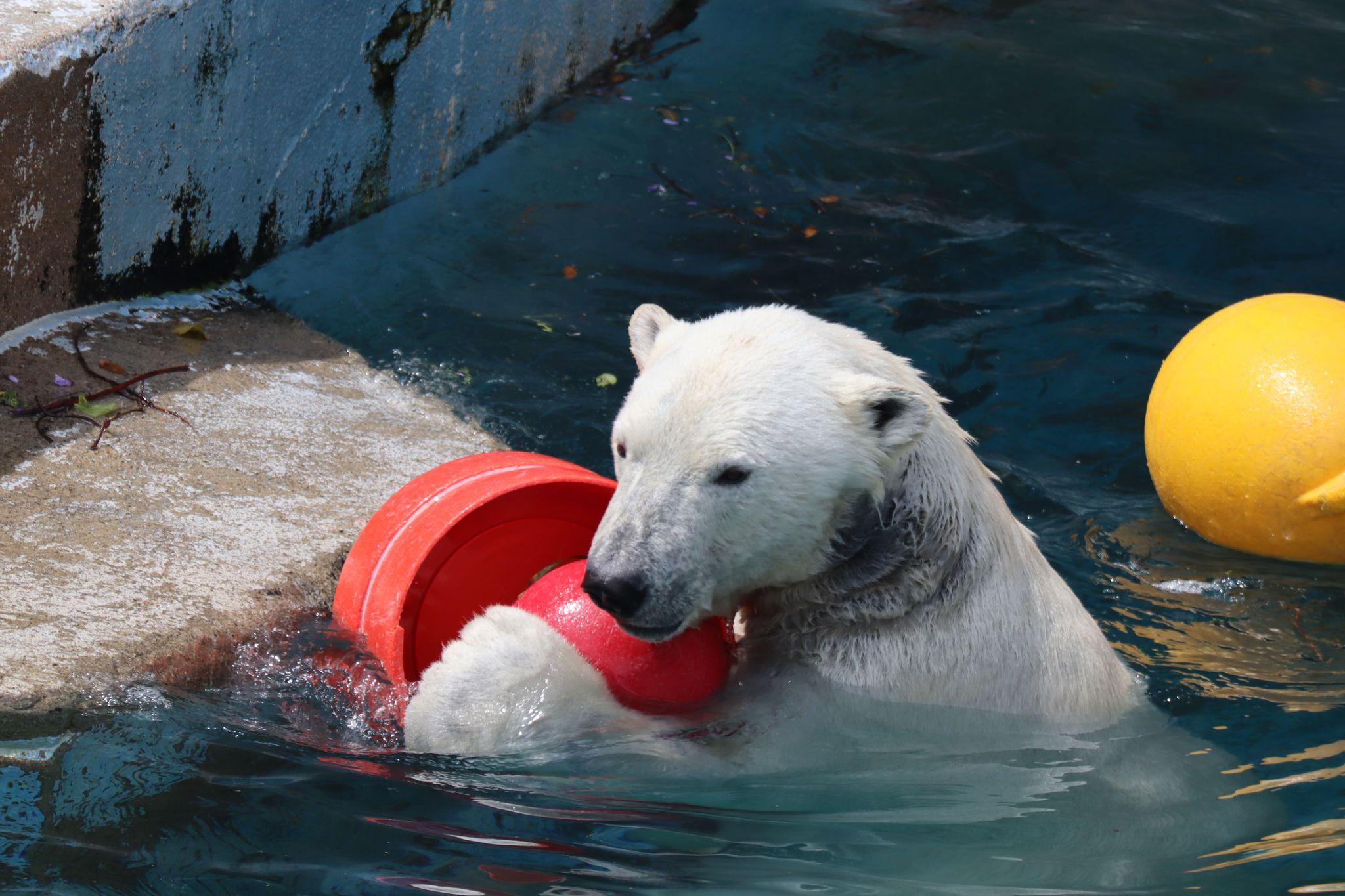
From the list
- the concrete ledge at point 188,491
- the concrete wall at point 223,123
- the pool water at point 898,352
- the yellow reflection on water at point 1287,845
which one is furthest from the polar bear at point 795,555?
the concrete wall at point 223,123

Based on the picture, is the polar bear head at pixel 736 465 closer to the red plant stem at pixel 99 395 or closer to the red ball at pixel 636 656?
the red ball at pixel 636 656

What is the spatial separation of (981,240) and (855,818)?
496 cm

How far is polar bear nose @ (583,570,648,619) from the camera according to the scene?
2883 millimetres

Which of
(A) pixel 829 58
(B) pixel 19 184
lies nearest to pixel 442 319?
(B) pixel 19 184

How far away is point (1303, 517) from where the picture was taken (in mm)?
4512

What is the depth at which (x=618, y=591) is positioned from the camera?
2.89 m

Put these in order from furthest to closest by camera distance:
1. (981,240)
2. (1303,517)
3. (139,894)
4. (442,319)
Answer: (981,240), (442,319), (1303,517), (139,894)

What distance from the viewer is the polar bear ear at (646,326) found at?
3516 millimetres

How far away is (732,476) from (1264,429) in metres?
2.37

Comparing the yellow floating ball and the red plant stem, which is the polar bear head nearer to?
the yellow floating ball

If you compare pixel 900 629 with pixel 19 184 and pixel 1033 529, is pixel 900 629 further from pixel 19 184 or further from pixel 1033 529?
pixel 19 184

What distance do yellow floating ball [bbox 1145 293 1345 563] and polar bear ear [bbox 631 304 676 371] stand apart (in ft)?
7.24

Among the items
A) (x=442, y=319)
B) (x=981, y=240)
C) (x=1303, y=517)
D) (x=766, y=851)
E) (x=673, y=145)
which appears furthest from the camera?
(x=673, y=145)

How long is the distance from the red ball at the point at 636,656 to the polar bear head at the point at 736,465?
0.39 ft
